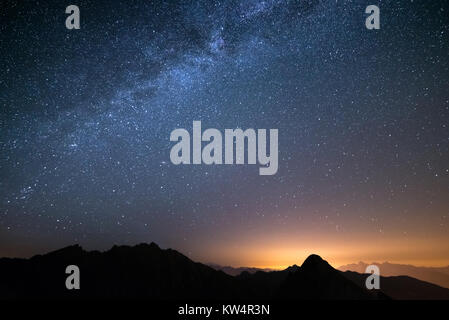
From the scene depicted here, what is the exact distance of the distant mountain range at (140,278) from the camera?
62.9 metres

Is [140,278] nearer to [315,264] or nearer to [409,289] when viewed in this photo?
[315,264]

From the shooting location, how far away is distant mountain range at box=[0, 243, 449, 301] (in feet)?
206

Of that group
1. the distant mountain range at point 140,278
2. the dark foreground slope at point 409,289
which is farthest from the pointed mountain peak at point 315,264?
the dark foreground slope at point 409,289

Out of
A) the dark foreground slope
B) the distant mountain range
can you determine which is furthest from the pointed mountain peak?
the dark foreground slope

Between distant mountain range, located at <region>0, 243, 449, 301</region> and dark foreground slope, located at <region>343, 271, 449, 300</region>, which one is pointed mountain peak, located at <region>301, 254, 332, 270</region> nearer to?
distant mountain range, located at <region>0, 243, 449, 301</region>

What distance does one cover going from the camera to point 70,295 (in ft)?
189

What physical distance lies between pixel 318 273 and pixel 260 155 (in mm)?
42679

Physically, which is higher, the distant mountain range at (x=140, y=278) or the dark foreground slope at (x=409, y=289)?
the distant mountain range at (x=140, y=278)

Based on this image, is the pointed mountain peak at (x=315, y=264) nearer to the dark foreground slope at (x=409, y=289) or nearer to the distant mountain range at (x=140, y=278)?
the distant mountain range at (x=140, y=278)

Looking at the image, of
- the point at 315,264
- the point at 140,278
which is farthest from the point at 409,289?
the point at 140,278

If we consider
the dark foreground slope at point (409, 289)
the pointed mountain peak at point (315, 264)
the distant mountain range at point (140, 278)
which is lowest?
the dark foreground slope at point (409, 289)

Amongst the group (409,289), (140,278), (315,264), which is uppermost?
(315,264)

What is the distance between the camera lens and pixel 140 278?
70.2 meters
